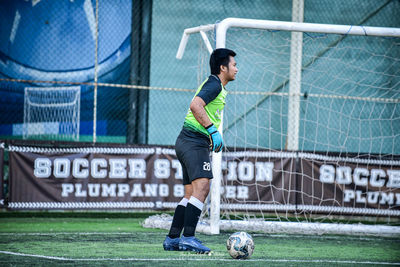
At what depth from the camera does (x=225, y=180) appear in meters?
10.9

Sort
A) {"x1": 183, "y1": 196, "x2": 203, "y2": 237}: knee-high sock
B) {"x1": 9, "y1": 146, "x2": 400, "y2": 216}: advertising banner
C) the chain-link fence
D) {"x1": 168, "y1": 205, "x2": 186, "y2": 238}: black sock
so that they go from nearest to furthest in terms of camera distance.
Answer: {"x1": 183, "y1": 196, "x2": 203, "y2": 237}: knee-high sock, {"x1": 168, "y1": 205, "x2": 186, "y2": 238}: black sock, {"x1": 9, "y1": 146, "x2": 400, "y2": 216}: advertising banner, the chain-link fence

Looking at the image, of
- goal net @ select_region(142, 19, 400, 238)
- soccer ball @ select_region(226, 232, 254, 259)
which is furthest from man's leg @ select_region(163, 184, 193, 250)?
goal net @ select_region(142, 19, 400, 238)

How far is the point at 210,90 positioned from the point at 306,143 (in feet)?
25.4

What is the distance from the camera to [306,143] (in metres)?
13.5

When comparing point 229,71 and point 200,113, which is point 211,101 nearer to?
point 200,113

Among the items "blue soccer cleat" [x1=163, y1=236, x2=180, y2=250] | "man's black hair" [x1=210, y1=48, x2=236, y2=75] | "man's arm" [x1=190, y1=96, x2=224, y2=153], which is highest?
"man's black hair" [x1=210, y1=48, x2=236, y2=75]

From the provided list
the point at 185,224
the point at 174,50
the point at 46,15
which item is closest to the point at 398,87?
the point at 174,50

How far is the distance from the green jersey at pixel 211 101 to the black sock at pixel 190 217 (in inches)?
31.1

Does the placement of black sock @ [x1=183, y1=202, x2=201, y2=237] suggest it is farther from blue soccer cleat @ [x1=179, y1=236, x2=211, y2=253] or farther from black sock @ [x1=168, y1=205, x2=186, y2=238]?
black sock @ [x1=168, y1=205, x2=186, y2=238]

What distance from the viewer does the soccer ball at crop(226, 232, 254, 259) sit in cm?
603

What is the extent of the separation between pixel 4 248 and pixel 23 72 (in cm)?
652

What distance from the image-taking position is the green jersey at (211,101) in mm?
6141

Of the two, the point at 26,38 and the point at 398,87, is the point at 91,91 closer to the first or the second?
the point at 26,38

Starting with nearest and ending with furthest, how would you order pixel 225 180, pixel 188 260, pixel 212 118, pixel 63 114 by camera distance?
1. pixel 188 260
2. pixel 212 118
3. pixel 225 180
4. pixel 63 114
